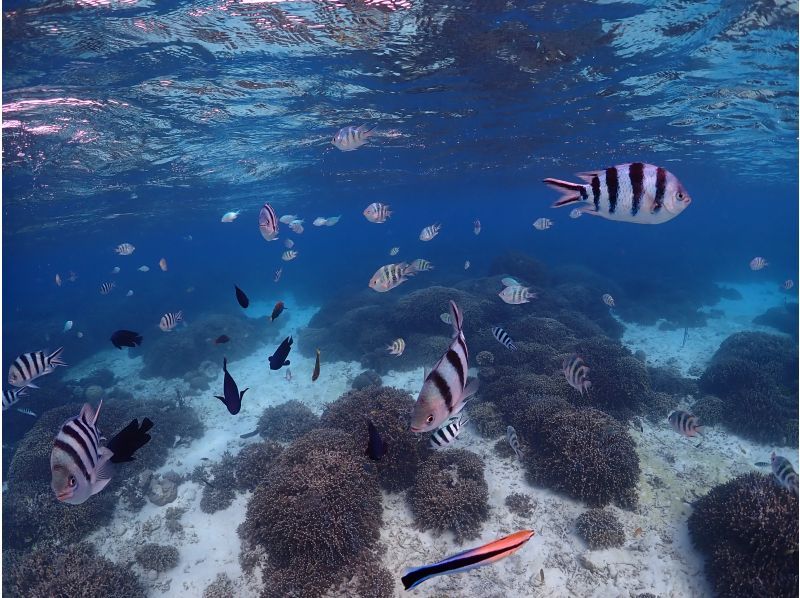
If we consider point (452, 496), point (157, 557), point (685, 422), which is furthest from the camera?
point (157, 557)

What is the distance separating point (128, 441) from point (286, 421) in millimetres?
8180

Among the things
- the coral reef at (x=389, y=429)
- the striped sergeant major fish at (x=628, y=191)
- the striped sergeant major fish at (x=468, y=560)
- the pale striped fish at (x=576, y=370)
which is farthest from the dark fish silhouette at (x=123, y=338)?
the pale striped fish at (x=576, y=370)

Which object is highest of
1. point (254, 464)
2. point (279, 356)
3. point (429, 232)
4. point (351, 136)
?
point (351, 136)

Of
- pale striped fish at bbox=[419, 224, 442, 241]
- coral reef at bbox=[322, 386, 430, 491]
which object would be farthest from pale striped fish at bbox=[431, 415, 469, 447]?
pale striped fish at bbox=[419, 224, 442, 241]

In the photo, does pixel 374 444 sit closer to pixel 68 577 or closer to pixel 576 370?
pixel 576 370

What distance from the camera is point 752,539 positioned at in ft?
18.6

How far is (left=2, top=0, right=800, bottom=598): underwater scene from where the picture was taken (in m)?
6.08

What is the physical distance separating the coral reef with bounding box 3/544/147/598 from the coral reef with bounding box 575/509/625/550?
25.2ft

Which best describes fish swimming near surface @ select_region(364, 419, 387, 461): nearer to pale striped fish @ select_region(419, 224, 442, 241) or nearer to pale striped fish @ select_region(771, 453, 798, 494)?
pale striped fish @ select_region(771, 453, 798, 494)

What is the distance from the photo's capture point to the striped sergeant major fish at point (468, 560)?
1.85 meters

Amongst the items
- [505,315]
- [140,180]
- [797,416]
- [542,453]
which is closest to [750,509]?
[542,453]

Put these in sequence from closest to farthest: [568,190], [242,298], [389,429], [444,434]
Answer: [568,190]
[242,298]
[444,434]
[389,429]

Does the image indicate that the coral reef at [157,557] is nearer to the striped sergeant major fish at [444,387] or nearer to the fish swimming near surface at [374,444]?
the fish swimming near surface at [374,444]

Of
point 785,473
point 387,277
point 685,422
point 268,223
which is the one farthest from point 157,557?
point 785,473
